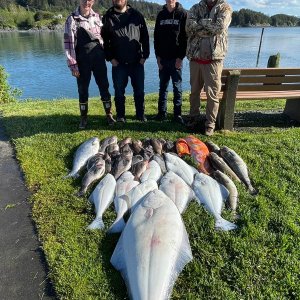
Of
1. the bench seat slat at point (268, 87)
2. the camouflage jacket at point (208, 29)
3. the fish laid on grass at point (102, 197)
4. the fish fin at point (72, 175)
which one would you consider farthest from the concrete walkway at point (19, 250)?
the bench seat slat at point (268, 87)

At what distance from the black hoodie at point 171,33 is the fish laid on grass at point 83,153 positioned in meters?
2.03

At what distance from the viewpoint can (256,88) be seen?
636 cm

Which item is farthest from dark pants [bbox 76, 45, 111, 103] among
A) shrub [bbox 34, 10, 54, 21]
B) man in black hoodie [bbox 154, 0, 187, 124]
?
shrub [bbox 34, 10, 54, 21]

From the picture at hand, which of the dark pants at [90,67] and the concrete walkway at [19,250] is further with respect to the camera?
the dark pants at [90,67]

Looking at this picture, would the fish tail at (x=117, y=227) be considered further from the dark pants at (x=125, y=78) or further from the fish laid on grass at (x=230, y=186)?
the dark pants at (x=125, y=78)

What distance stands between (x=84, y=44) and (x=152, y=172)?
267 cm

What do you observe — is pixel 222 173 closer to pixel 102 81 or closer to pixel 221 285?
pixel 221 285

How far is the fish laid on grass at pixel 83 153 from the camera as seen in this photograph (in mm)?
4709

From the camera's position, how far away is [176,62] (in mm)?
6098

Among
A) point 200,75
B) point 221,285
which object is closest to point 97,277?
point 221,285

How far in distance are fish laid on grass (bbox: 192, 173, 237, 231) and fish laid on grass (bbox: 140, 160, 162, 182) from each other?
481 millimetres

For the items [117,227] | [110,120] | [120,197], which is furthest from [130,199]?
[110,120]

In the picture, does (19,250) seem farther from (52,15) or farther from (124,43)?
(52,15)

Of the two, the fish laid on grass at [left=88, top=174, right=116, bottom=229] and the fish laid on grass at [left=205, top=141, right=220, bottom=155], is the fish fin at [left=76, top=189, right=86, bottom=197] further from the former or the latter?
the fish laid on grass at [left=205, top=141, right=220, bottom=155]
